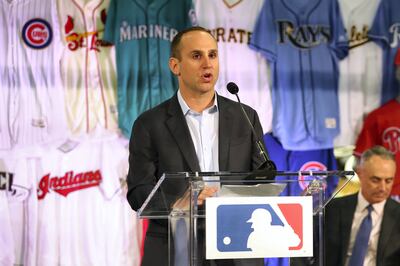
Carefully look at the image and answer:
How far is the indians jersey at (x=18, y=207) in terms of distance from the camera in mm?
4586

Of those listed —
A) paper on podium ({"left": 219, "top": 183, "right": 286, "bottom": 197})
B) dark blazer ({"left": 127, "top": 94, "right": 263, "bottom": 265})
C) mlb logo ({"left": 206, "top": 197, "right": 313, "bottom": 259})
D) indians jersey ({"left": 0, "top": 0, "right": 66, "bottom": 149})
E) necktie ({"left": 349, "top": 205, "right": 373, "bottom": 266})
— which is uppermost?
indians jersey ({"left": 0, "top": 0, "right": 66, "bottom": 149})

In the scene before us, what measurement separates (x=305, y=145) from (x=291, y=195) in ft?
9.15

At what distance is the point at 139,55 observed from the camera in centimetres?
479

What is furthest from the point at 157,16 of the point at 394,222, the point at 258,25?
the point at 394,222

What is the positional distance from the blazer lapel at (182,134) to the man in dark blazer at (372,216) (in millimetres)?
1988

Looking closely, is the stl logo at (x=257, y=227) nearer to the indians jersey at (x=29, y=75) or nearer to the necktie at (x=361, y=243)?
the necktie at (x=361, y=243)

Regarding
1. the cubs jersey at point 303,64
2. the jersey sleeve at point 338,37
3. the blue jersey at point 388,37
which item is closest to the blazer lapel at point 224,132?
the cubs jersey at point 303,64

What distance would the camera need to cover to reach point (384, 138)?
201 inches

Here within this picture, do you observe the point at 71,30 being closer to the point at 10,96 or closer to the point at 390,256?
the point at 10,96

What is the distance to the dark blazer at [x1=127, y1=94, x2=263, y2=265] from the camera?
265 cm

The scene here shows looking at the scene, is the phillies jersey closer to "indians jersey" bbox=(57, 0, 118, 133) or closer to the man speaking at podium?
"indians jersey" bbox=(57, 0, 118, 133)

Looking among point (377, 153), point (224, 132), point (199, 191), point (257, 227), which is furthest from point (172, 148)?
point (377, 153)

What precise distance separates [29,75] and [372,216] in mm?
2260

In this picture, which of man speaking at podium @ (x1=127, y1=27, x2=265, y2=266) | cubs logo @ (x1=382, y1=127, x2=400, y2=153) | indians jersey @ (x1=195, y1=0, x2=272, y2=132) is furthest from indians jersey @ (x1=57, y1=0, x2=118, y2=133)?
man speaking at podium @ (x1=127, y1=27, x2=265, y2=266)
